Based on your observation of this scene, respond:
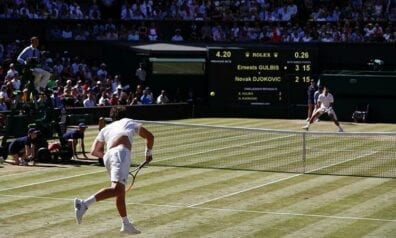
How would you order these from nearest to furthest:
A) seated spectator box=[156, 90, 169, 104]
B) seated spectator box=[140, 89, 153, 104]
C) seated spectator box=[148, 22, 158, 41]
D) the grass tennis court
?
the grass tennis court < seated spectator box=[140, 89, 153, 104] < seated spectator box=[156, 90, 169, 104] < seated spectator box=[148, 22, 158, 41]

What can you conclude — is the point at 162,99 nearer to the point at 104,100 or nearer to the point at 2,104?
the point at 104,100

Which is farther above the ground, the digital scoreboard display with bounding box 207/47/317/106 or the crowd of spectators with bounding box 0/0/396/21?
the crowd of spectators with bounding box 0/0/396/21

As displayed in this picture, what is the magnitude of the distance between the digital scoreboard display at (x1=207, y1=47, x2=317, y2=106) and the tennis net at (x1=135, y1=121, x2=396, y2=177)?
8931mm

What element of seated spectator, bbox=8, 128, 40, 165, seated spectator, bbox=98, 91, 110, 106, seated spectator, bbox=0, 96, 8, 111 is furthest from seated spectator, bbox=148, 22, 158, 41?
seated spectator, bbox=8, 128, 40, 165

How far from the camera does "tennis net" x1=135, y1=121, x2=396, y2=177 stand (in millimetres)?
23453

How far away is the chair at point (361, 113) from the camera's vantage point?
40.2 meters

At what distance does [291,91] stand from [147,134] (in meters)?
28.6

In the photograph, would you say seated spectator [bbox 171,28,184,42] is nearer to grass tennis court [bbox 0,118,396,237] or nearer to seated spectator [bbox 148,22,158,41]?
seated spectator [bbox 148,22,158,41]

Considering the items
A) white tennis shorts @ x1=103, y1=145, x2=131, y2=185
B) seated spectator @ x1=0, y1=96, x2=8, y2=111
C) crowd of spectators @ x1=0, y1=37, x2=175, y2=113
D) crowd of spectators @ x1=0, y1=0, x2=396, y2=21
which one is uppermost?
crowd of spectators @ x1=0, y1=0, x2=396, y2=21


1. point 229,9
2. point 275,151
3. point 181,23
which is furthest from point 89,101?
point 275,151

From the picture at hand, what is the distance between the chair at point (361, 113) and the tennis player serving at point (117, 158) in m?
27.4

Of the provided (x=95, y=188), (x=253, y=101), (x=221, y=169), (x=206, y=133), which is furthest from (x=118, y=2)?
(x=95, y=188)

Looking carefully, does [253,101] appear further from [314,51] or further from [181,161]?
[181,161]

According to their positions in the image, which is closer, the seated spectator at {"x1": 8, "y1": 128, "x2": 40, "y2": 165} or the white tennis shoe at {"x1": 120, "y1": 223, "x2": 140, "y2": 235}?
the white tennis shoe at {"x1": 120, "y1": 223, "x2": 140, "y2": 235}
